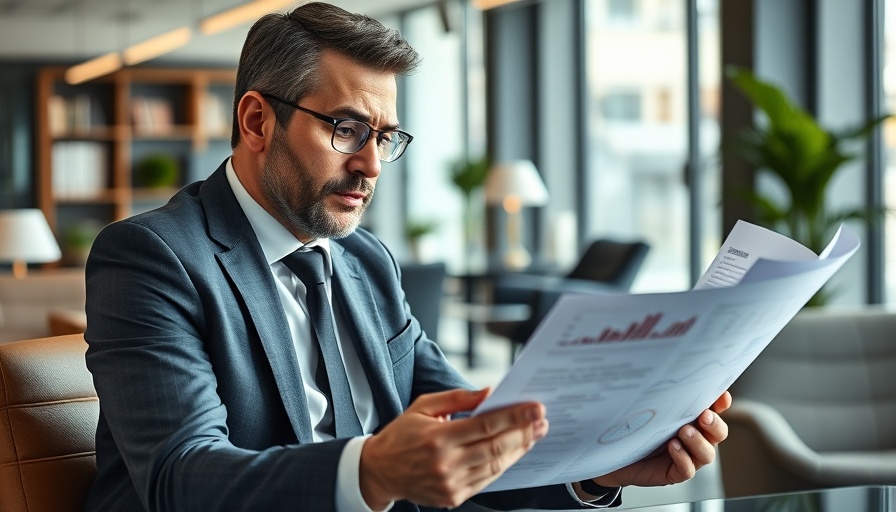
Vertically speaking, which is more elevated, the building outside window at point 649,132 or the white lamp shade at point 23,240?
the building outside window at point 649,132

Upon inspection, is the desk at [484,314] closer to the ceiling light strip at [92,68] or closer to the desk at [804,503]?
the ceiling light strip at [92,68]

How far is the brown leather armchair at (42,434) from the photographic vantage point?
1.53 metres

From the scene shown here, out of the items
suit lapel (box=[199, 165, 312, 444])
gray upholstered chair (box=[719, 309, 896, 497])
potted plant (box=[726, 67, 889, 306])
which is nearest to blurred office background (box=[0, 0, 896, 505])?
potted plant (box=[726, 67, 889, 306])

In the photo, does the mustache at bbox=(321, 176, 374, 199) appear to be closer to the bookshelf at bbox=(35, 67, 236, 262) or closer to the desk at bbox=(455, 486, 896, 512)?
the desk at bbox=(455, 486, 896, 512)

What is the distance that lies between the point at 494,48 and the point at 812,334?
5885 mm

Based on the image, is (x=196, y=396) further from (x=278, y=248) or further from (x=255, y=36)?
(x=255, y=36)

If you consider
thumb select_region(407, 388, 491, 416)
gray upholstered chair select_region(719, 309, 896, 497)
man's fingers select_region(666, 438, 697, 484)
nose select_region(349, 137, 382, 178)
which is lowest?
gray upholstered chair select_region(719, 309, 896, 497)

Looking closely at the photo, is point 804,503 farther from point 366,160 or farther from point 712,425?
point 366,160

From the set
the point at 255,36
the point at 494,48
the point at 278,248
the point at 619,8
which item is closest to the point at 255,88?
the point at 255,36

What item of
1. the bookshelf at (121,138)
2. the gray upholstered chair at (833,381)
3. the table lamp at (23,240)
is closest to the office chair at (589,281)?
the gray upholstered chair at (833,381)

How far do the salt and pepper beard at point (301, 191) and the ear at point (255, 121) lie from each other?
0.02 meters

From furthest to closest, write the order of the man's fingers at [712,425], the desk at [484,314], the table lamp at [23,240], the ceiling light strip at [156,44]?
1. the ceiling light strip at [156,44]
2. the desk at [484,314]
3. the table lamp at [23,240]
4. the man's fingers at [712,425]

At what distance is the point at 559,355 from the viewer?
1.01m

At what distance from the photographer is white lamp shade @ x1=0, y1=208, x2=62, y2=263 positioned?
574cm
